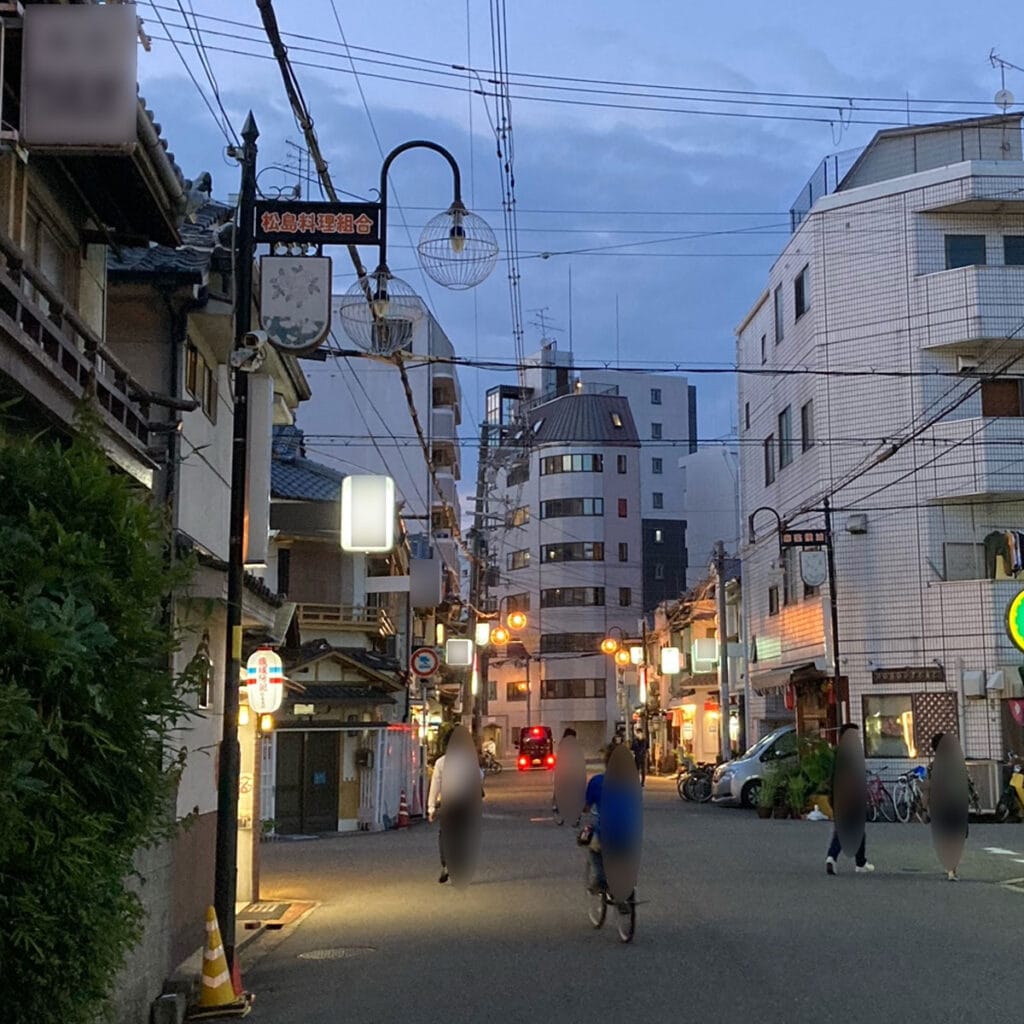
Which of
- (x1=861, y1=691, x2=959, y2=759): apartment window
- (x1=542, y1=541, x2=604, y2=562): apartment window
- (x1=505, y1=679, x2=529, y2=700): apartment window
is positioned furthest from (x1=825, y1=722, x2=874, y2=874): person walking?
(x1=505, y1=679, x2=529, y2=700): apartment window

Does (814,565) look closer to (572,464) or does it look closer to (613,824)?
(613,824)

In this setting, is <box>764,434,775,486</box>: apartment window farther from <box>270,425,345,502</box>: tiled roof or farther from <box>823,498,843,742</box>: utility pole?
<box>270,425,345,502</box>: tiled roof

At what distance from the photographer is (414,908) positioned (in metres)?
17.2

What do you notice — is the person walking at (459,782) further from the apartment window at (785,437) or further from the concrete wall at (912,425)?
the apartment window at (785,437)

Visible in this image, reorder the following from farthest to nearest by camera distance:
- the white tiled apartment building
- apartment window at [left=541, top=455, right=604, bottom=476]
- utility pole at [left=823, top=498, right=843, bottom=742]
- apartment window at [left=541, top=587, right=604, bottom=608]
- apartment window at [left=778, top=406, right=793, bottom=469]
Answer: apartment window at [left=541, top=455, right=604, bottom=476], apartment window at [left=541, top=587, right=604, bottom=608], apartment window at [left=778, top=406, right=793, bottom=469], utility pole at [left=823, top=498, right=843, bottom=742], the white tiled apartment building

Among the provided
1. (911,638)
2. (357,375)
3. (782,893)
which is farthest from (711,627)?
(782,893)

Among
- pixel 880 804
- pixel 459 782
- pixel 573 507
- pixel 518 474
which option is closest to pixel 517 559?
pixel 518 474

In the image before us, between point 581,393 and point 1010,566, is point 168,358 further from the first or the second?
point 581,393

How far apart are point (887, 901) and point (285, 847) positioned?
14.9 m

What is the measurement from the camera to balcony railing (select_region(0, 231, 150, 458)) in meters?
7.92

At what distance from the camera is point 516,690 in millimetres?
87688

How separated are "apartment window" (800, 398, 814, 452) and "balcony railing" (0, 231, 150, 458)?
2946cm

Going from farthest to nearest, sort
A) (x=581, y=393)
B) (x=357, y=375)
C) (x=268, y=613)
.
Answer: (x=581, y=393) → (x=357, y=375) → (x=268, y=613)

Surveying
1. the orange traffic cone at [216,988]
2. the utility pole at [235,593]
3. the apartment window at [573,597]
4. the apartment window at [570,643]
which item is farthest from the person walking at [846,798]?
the apartment window at [573,597]
